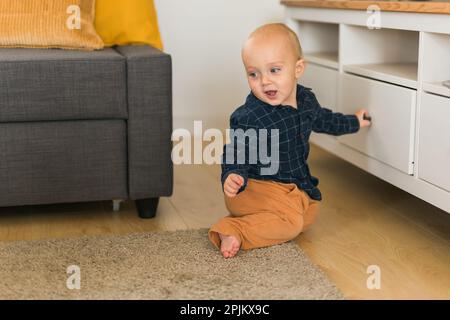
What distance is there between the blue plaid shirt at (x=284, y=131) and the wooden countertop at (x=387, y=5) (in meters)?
0.29

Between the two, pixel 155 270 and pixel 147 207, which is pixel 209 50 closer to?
pixel 147 207

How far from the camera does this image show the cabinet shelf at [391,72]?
1.74m

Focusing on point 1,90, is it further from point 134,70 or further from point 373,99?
point 373,99

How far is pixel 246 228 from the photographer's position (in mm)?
1613

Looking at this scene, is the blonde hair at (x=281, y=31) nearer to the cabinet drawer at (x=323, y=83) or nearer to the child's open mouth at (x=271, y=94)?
the child's open mouth at (x=271, y=94)

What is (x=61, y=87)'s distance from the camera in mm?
→ 1735

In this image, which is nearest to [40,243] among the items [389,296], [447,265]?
[389,296]

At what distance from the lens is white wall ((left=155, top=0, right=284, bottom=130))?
2826mm

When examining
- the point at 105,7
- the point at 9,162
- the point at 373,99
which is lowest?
the point at 9,162

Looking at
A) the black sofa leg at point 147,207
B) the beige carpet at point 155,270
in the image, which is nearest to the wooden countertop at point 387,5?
the beige carpet at point 155,270

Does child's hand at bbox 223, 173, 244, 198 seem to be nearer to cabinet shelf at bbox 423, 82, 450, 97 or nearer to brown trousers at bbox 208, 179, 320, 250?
brown trousers at bbox 208, 179, 320, 250

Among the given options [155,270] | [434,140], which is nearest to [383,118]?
[434,140]

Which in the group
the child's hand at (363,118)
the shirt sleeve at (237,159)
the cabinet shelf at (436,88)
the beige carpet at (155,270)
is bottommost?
the beige carpet at (155,270)
